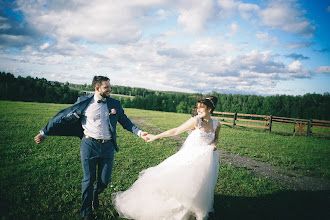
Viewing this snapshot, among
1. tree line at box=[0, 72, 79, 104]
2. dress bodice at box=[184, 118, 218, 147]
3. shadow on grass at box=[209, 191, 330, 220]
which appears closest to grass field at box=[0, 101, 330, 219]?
shadow on grass at box=[209, 191, 330, 220]

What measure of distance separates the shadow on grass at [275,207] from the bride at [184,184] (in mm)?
1277

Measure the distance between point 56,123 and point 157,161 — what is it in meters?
4.91

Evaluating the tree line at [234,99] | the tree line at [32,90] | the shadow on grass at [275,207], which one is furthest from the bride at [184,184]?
the tree line at [32,90]

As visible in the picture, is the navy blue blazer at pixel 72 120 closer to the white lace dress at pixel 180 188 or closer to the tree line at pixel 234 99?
the white lace dress at pixel 180 188

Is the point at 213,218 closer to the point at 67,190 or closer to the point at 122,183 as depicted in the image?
the point at 122,183

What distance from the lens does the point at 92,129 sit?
3.67m

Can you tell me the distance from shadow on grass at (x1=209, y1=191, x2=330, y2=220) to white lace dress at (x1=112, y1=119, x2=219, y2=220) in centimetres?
126

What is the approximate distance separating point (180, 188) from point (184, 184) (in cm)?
10

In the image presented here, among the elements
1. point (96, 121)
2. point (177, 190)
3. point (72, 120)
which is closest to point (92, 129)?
point (96, 121)

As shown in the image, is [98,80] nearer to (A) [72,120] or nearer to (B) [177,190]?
(A) [72,120]

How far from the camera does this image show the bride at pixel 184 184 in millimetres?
3270

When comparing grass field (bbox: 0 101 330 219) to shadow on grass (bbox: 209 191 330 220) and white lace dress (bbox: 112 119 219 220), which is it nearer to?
shadow on grass (bbox: 209 191 330 220)

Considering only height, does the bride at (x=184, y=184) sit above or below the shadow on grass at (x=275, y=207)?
above

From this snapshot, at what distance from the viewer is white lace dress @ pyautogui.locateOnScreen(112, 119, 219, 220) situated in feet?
10.7
